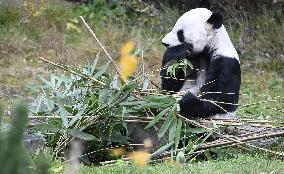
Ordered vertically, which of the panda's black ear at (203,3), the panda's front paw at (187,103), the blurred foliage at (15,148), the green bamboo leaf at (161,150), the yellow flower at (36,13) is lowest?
the green bamboo leaf at (161,150)

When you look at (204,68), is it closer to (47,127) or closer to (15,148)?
(47,127)

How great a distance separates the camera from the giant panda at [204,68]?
584 cm

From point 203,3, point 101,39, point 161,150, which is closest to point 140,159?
point 161,150

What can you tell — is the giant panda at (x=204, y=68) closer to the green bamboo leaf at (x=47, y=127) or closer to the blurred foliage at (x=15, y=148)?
the green bamboo leaf at (x=47, y=127)

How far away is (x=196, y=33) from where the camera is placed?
6.11m

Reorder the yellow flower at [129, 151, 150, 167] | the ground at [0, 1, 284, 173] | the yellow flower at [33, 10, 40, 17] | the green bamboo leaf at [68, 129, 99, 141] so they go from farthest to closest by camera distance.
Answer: the yellow flower at [33, 10, 40, 17] → the ground at [0, 1, 284, 173] → the green bamboo leaf at [68, 129, 99, 141] → the yellow flower at [129, 151, 150, 167]

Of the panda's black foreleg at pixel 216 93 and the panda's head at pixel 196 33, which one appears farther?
the panda's head at pixel 196 33

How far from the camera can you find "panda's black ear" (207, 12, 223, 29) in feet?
19.7

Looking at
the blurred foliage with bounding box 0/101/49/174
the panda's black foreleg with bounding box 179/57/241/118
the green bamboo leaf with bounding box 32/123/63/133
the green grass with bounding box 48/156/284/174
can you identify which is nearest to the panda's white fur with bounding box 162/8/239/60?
the panda's black foreleg with bounding box 179/57/241/118

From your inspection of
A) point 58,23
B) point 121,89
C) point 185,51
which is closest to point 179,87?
point 185,51

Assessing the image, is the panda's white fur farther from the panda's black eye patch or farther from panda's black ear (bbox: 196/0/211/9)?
panda's black ear (bbox: 196/0/211/9)

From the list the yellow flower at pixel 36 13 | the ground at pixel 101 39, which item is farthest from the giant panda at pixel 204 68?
the yellow flower at pixel 36 13

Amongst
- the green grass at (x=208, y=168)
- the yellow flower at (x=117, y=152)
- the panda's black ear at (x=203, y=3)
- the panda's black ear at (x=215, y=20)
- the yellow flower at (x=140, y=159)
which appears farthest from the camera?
the panda's black ear at (x=203, y=3)

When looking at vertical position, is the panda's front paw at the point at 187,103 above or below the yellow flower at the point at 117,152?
above
